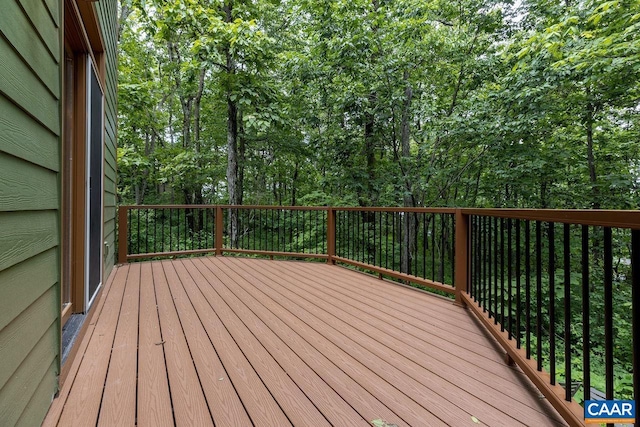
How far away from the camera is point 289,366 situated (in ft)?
5.41

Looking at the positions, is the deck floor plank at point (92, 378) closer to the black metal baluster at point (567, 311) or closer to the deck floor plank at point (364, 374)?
the deck floor plank at point (364, 374)

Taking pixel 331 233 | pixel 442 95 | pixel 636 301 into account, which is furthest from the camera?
pixel 442 95

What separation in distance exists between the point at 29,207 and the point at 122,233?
3.58m

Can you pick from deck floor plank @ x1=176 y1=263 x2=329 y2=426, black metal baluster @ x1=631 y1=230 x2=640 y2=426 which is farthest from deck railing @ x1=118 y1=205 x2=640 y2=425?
deck floor plank @ x1=176 y1=263 x2=329 y2=426

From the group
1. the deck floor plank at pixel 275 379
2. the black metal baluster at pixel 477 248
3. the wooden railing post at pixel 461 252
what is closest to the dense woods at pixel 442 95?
the wooden railing post at pixel 461 252

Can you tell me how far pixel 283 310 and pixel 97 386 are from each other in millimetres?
1314

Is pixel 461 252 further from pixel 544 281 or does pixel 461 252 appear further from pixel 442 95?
pixel 442 95

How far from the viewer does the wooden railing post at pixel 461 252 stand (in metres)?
2.63

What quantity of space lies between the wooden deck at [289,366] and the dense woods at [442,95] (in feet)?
12.6

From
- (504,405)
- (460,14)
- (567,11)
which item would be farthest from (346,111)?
(504,405)

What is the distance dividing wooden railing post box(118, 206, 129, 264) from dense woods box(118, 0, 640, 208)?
2.62 meters

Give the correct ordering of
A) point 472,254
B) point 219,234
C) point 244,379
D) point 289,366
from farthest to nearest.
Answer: point 219,234 < point 472,254 < point 289,366 < point 244,379

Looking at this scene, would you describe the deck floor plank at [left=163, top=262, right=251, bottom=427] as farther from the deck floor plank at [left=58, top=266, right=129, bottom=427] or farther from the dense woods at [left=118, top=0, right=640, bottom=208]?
the dense woods at [left=118, top=0, right=640, bottom=208]

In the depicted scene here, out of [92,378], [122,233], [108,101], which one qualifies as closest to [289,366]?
[92,378]
